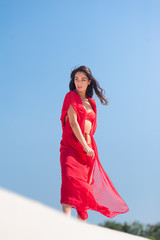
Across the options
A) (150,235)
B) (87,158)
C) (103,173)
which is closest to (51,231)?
(87,158)

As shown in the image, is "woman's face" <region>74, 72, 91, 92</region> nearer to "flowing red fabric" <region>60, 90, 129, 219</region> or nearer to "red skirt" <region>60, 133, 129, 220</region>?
"flowing red fabric" <region>60, 90, 129, 219</region>

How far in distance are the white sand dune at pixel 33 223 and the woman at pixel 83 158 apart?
256 cm

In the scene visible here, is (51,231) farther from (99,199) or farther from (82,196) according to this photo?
(99,199)

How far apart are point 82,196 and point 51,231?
274 cm

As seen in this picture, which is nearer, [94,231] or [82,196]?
[94,231]

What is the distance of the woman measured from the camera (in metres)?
3.23

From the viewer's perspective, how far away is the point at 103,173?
12.0ft

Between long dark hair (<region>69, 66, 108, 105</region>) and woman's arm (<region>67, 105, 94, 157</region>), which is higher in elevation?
long dark hair (<region>69, 66, 108, 105</region>)

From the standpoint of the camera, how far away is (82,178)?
132 inches

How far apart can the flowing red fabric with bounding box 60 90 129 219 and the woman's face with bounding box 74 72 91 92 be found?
0.06 meters

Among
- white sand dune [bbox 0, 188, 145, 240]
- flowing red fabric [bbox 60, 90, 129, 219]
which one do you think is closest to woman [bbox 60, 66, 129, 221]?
flowing red fabric [bbox 60, 90, 129, 219]

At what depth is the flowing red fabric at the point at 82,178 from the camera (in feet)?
10.6

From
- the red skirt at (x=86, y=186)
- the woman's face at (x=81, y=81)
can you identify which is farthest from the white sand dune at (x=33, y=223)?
the woman's face at (x=81, y=81)

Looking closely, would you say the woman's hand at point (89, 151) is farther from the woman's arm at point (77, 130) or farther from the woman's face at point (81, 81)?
the woman's face at point (81, 81)
